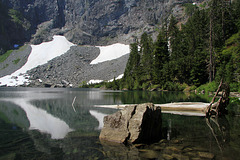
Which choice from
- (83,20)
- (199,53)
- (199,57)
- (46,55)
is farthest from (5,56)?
(199,57)

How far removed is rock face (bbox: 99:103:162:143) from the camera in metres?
7.10

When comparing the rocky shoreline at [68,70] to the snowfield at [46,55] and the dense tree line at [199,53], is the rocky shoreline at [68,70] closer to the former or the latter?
the snowfield at [46,55]

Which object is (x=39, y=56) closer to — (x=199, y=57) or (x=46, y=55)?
(x=46, y=55)

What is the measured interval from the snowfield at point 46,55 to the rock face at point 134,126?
101m

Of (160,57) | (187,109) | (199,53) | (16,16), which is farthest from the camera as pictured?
(16,16)

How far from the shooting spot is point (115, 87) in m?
74.8

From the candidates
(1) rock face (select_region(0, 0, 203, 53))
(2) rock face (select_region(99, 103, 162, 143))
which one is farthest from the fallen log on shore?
(1) rock face (select_region(0, 0, 203, 53))

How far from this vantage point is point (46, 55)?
135625 millimetres

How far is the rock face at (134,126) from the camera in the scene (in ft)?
23.3

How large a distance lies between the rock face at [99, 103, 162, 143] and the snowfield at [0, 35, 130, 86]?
10077cm

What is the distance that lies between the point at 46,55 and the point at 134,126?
142991 millimetres

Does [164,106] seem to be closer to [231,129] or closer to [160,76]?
[231,129]

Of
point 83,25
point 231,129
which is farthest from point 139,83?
point 83,25

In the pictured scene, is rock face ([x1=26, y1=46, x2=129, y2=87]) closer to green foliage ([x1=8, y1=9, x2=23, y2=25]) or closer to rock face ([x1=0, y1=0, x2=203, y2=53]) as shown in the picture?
rock face ([x1=0, y1=0, x2=203, y2=53])
